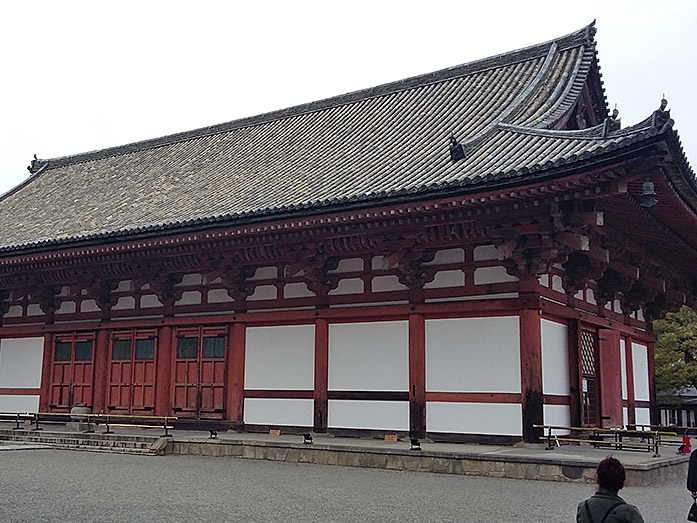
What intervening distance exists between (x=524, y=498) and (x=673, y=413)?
23443 mm

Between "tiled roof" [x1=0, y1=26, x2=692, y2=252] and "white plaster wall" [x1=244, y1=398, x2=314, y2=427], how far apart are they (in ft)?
13.0

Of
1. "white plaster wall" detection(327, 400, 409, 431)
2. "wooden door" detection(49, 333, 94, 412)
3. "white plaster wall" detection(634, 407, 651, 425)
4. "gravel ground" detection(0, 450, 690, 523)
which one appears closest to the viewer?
"gravel ground" detection(0, 450, 690, 523)

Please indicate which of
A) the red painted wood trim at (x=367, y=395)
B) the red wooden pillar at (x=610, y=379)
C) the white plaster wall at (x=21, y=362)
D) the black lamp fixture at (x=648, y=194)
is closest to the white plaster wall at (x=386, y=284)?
the red painted wood trim at (x=367, y=395)

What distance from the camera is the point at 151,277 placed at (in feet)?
55.8

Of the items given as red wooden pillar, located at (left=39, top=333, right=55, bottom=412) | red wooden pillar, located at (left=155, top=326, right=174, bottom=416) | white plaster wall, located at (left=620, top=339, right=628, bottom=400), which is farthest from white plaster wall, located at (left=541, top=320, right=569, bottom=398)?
red wooden pillar, located at (left=39, top=333, right=55, bottom=412)

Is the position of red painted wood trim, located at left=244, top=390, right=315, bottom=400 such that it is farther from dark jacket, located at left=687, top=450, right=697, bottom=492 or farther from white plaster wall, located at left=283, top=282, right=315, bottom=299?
dark jacket, located at left=687, top=450, right=697, bottom=492

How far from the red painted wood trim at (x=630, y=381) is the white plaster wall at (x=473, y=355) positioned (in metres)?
5.71

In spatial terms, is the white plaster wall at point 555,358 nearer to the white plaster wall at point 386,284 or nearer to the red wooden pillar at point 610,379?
the red wooden pillar at point 610,379

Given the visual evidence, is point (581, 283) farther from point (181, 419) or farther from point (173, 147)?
point (173, 147)

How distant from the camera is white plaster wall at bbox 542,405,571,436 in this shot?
43.9 feet

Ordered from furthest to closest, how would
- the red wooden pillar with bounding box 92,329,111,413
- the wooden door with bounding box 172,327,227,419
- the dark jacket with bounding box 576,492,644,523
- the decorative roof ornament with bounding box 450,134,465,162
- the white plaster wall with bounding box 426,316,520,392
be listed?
the red wooden pillar with bounding box 92,329,111,413 → the wooden door with bounding box 172,327,227,419 → the decorative roof ornament with bounding box 450,134,465,162 → the white plaster wall with bounding box 426,316,520,392 → the dark jacket with bounding box 576,492,644,523

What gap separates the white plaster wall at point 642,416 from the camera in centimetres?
1800

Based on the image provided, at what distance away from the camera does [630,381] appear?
57.7 ft

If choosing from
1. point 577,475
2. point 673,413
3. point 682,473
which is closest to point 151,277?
point 577,475
